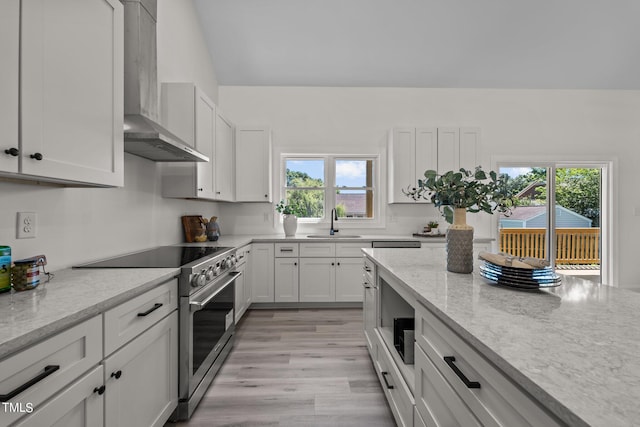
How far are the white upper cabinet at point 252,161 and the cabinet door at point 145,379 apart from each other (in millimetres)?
2502

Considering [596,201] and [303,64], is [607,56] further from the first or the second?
[303,64]

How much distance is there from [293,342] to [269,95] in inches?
130

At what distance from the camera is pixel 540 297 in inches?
44.3

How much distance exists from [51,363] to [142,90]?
5.73 feet

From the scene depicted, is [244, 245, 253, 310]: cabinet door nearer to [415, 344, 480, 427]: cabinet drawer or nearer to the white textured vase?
the white textured vase

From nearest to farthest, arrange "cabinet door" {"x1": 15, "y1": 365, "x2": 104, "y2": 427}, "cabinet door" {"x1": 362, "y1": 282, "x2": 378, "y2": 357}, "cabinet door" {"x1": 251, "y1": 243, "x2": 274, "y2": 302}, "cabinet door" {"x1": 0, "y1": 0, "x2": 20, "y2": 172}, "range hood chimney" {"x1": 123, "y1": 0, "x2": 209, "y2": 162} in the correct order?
"cabinet door" {"x1": 15, "y1": 365, "x2": 104, "y2": 427}
"cabinet door" {"x1": 0, "y1": 0, "x2": 20, "y2": 172}
"range hood chimney" {"x1": 123, "y1": 0, "x2": 209, "y2": 162}
"cabinet door" {"x1": 362, "y1": 282, "x2": 378, "y2": 357}
"cabinet door" {"x1": 251, "y1": 243, "x2": 274, "y2": 302}

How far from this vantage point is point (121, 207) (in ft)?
7.31

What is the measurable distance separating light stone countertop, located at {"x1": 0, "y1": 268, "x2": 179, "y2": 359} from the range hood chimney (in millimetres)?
810

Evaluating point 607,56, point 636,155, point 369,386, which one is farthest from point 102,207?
point 636,155

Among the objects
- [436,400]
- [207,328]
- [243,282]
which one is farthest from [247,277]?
[436,400]

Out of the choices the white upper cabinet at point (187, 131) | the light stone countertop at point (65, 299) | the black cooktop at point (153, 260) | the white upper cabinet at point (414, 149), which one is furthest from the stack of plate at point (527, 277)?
the white upper cabinet at point (414, 149)

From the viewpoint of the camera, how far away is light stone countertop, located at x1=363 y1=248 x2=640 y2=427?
1.67 feet

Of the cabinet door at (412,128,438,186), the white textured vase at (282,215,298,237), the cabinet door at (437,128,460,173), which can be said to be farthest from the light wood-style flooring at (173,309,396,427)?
the cabinet door at (437,128,460,173)

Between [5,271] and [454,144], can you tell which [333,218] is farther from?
[5,271]
